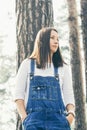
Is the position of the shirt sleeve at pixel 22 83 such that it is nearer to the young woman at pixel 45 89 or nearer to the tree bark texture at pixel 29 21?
→ the young woman at pixel 45 89

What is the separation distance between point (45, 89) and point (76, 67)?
6.18 meters

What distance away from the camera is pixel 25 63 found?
5.20 metres

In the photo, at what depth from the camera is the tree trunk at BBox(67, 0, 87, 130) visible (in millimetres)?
10508

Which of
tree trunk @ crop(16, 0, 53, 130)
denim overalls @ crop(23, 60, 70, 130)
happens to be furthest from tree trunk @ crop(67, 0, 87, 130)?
denim overalls @ crop(23, 60, 70, 130)

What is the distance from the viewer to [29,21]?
22.0ft

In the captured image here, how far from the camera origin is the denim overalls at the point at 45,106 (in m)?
4.94

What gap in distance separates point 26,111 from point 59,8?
22.8 m

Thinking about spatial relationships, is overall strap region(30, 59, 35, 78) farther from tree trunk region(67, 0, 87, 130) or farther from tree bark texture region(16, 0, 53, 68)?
tree trunk region(67, 0, 87, 130)

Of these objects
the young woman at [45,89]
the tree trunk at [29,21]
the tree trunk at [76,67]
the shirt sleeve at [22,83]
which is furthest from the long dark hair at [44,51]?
the tree trunk at [76,67]

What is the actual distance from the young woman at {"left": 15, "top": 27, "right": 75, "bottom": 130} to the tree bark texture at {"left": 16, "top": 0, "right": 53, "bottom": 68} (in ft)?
3.99

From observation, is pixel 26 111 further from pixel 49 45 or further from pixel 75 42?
pixel 75 42

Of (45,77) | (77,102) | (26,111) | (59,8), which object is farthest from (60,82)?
(59,8)

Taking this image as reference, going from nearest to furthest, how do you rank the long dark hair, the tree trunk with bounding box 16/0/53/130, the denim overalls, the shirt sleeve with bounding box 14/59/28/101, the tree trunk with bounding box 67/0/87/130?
the denim overalls
the shirt sleeve with bounding box 14/59/28/101
the long dark hair
the tree trunk with bounding box 16/0/53/130
the tree trunk with bounding box 67/0/87/130

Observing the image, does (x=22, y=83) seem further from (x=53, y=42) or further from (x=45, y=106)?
(x=53, y=42)
